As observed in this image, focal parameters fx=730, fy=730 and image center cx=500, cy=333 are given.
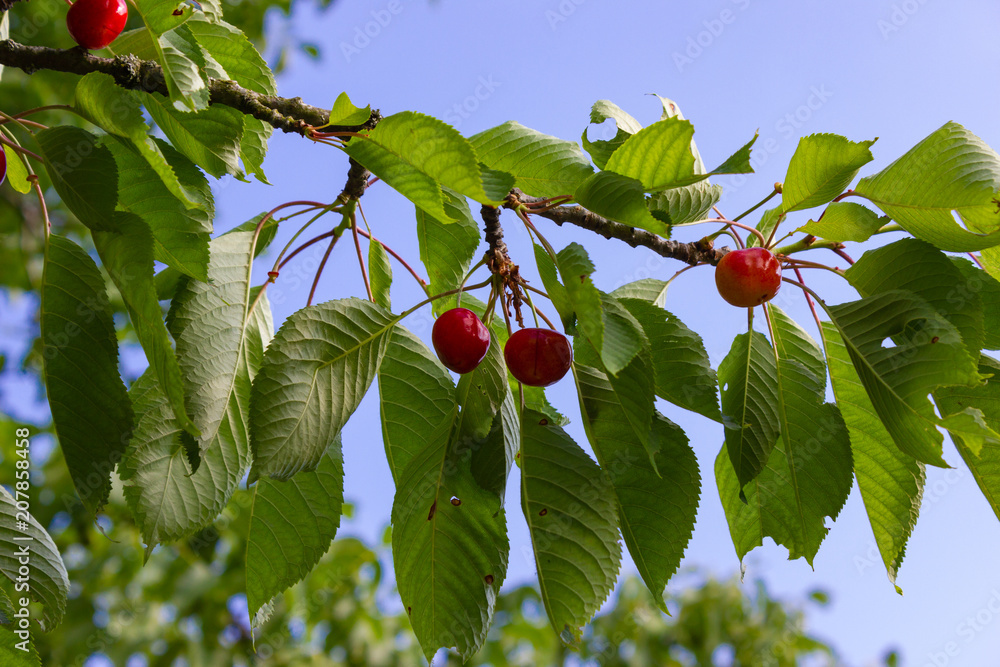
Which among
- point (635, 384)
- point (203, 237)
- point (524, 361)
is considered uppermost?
point (203, 237)

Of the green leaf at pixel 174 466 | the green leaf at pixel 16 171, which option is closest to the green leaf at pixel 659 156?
the green leaf at pixel 174 466

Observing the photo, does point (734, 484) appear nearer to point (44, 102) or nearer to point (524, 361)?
point (524, 361)

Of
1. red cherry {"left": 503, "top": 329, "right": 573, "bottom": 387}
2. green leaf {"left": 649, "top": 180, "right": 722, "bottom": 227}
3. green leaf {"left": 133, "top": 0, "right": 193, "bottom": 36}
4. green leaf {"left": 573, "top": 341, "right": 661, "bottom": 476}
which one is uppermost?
green leaf {"left": 133, "top": 0, "right": 193, "bottom": 36}

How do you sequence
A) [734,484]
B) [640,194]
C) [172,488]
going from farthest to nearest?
[734,484]
[172,488]
[640,194]

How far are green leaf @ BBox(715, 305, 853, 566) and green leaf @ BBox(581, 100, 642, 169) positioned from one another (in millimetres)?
474

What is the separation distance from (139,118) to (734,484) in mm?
1131

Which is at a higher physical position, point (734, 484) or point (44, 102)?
point (44, 102)

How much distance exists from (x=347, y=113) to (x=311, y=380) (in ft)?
1.26

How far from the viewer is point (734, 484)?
1.33 m

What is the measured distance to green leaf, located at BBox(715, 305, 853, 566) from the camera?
1.23 meters

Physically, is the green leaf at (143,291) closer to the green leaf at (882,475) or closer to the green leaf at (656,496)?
the green leaf at (656,496)

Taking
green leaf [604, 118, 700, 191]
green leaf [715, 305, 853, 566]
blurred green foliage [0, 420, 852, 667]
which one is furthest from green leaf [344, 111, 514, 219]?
blurred green foliage [0, 420, 852, 667]

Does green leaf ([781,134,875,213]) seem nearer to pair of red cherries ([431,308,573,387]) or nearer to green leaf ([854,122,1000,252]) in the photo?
green leaf ([854,122,1000,252])

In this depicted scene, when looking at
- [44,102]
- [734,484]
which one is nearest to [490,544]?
[734,484]
